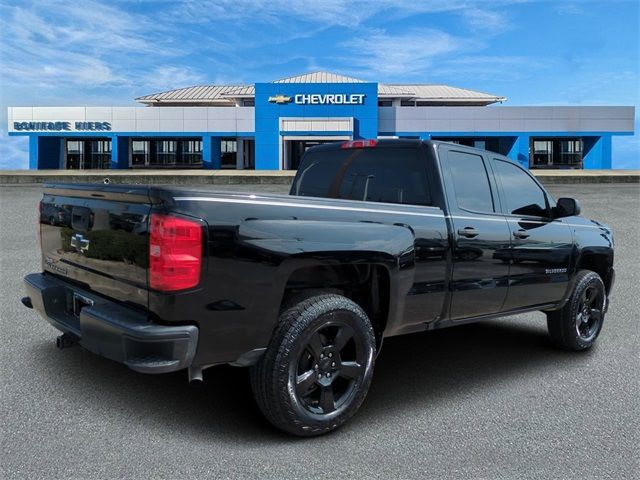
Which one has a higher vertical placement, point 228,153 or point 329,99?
point 329,99

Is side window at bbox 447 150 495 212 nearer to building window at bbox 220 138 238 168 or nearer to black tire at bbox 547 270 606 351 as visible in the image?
black tire at bbox 547 270 606 351

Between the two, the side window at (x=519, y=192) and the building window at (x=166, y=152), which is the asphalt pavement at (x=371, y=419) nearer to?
the side window at (x=519, y=192)

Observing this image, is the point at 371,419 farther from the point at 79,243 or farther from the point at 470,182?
the point at 79,243

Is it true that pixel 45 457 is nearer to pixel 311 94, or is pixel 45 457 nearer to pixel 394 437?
pixel 394 437

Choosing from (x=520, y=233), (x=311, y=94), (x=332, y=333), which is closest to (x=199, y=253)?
(x=332, y=333)

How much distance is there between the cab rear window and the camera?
470 cm

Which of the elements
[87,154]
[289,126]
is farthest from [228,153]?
[87,154]

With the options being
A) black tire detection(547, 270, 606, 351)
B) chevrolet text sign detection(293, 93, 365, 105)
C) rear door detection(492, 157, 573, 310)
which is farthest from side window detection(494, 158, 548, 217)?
chevrolet text sign detection(293, 93, 365, 105)

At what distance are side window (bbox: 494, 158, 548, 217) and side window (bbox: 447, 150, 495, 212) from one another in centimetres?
27

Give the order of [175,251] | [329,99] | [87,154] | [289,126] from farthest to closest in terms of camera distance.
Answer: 1. [87,154]
2. [289,126]
3. [329,99]
4. [175,251]

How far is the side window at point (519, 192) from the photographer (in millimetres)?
5289

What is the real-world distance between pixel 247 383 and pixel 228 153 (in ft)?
189

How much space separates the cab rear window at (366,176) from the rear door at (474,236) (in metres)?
0.24

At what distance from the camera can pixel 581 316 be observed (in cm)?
589
